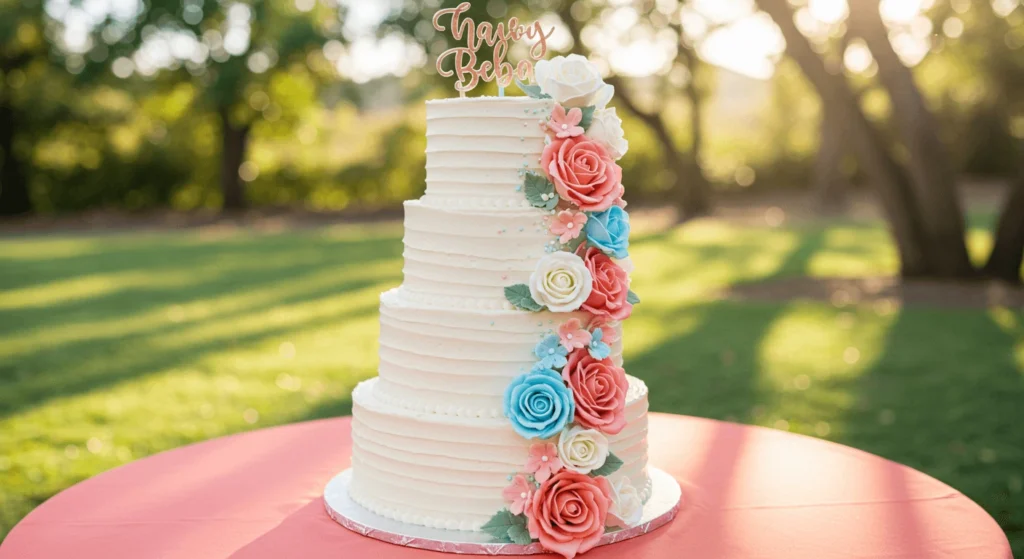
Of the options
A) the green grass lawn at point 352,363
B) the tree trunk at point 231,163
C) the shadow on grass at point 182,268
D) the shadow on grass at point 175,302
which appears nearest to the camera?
the green grass lawn at point 352,363

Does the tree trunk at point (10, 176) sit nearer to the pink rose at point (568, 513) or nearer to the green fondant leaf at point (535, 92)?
the green fondant leaf at point (535, 92)

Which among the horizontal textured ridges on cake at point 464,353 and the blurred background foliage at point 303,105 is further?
the blurred background foliage at point 303,105

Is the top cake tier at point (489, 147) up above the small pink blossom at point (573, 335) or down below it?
above

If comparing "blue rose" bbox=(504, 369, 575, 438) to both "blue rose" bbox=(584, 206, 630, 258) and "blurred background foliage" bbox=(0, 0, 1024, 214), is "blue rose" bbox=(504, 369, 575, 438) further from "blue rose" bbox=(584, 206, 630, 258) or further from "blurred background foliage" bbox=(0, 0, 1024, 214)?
"blurred background foliage" bbox=(0, 0, 1024, 214)

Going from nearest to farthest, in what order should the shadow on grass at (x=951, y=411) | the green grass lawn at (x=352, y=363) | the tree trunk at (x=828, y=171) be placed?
1. the shadow on grass at (x=951, y=411)
2. the green grass lawn at (x=352, y=363)
3. the tree trunk at (x=828, y=171)

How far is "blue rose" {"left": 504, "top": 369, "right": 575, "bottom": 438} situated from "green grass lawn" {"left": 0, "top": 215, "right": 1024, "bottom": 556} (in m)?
2.77

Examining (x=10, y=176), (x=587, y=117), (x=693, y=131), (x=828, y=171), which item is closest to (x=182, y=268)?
(x=587, y=117)

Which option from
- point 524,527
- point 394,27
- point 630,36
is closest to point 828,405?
point 524,527

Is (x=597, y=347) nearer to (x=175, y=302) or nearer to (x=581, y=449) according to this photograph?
(x=581, y=449)

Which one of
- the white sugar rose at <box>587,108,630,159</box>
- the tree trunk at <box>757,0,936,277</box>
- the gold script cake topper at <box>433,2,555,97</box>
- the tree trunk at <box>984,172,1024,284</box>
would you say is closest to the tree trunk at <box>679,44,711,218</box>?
the tree trunk at <box>757,0,936,277</box>

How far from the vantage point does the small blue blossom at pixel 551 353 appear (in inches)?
149

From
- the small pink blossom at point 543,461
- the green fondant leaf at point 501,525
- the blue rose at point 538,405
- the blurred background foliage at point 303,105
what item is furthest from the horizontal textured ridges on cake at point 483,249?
the blurred background foliage at point 303,105

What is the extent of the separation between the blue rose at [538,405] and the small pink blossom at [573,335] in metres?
0.13

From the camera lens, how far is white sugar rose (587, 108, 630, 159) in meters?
3.90
